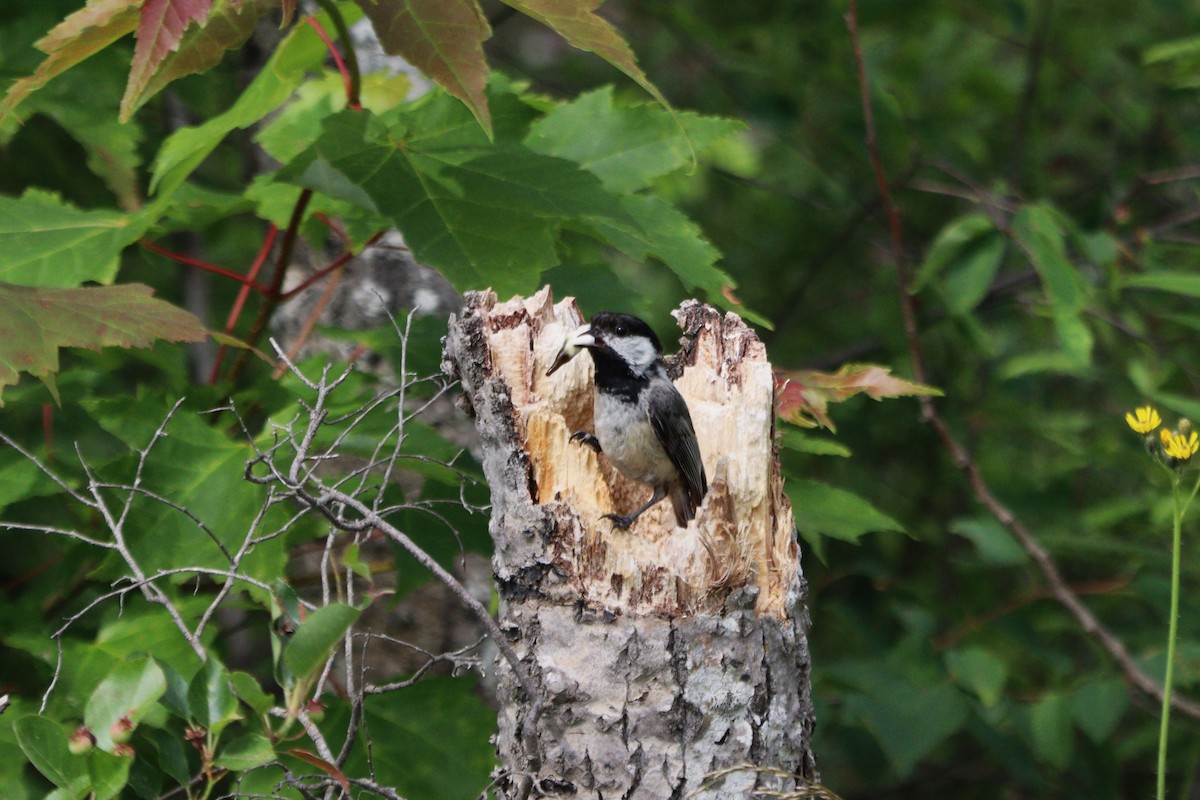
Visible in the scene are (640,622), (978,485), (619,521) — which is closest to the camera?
(640,622)

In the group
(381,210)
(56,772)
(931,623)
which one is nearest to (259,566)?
(56,772)

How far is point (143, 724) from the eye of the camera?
1.93 m

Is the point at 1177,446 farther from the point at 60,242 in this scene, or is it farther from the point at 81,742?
the point at 60,242

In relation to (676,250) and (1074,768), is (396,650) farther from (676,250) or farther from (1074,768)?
(1074,768)

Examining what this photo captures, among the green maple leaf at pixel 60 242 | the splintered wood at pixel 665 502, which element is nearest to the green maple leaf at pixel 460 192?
the splintered wood at pixel 665 502

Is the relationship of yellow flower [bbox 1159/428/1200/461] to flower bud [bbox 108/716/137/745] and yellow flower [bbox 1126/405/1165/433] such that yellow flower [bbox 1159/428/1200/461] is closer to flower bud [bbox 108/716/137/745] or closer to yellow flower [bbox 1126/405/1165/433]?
yellow flower [bbox 1126/405/1165/433]

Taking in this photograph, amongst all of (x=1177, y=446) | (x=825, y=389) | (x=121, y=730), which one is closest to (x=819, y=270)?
(x=825, y=389)

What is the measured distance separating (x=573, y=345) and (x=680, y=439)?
26 centimetres

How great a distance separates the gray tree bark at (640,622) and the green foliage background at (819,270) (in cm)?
39

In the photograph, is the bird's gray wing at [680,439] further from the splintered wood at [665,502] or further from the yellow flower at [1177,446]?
the yellow flower at [1177,446]

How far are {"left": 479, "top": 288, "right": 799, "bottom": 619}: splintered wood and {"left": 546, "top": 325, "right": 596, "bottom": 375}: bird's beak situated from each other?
0.02 m

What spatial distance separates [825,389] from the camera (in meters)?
2.39

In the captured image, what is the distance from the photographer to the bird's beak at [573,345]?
209 centimetres

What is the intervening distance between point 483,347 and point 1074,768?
11.8 ft
